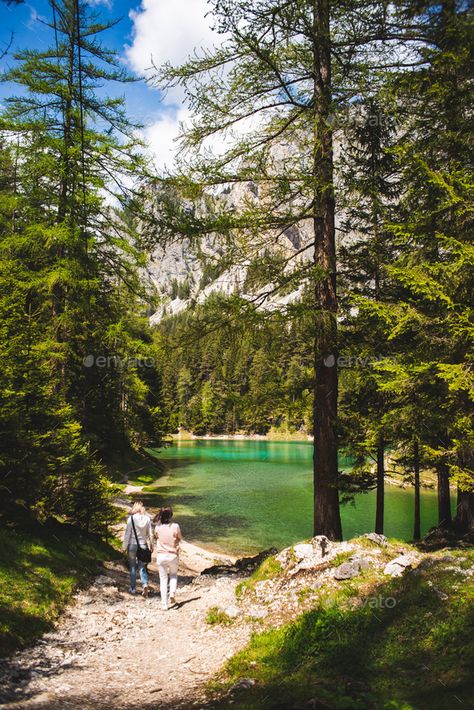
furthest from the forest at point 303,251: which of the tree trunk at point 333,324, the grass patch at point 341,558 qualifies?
the grass patch at point 341,558

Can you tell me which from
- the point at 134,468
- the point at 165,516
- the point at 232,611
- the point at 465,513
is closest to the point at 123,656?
the point at 232,611

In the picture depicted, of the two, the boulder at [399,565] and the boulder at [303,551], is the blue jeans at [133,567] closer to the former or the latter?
the boulder at [303,551]

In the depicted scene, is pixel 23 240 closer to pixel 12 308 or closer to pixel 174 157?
pixel 12 308

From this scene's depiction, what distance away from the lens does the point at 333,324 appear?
24.7ft

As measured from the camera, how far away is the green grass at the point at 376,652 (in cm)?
325

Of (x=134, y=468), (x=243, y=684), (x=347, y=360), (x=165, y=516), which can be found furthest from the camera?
(x=134, y=468)

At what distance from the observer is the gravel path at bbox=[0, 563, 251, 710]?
4043 millimetres

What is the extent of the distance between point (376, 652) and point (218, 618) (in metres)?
2.59

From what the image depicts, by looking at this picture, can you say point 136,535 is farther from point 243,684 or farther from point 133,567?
point 243,684

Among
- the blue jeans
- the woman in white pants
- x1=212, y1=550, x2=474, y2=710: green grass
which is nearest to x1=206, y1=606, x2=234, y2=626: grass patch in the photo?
x1=212, y1=550, x2=474, y2=710: green grass

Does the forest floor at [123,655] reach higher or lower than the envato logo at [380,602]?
lower

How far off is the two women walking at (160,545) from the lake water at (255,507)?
9.12 m

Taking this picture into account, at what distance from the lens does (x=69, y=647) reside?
538 cm

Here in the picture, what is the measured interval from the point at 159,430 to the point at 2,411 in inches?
1160
